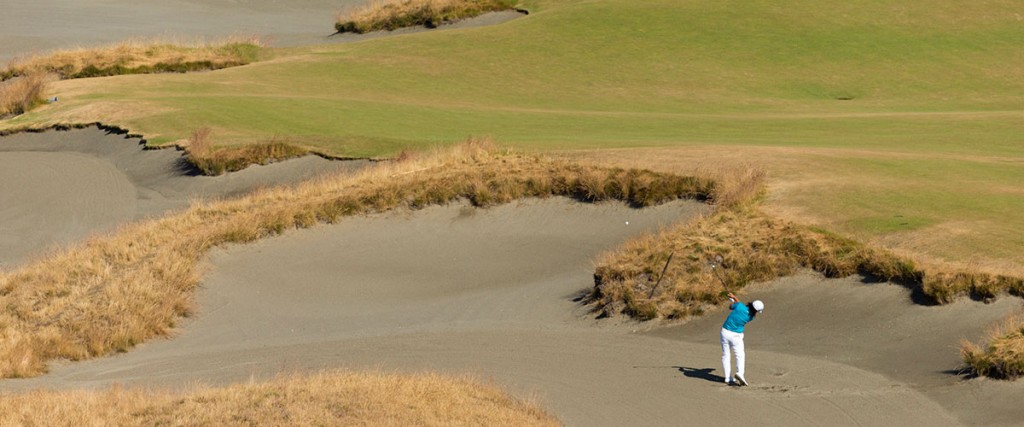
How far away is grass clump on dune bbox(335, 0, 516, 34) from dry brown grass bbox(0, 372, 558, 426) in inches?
1703

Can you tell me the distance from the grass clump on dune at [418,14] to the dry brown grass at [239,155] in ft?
91.3

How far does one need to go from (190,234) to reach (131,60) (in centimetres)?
2740

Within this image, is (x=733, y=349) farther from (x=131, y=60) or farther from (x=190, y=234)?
(x=131, y=60)

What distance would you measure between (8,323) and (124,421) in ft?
24.2

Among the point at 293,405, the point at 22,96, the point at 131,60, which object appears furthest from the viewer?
the point at 131,60

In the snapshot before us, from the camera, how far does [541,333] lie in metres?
19.8

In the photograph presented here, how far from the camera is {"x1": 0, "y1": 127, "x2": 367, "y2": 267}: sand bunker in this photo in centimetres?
2903

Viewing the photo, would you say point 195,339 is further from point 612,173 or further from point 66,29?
point 66,29

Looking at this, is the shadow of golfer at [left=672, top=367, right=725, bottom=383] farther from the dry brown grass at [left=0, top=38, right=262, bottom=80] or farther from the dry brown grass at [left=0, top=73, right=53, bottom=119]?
the dry brown grass at [left=0, top=38, right=262, bottom=80]

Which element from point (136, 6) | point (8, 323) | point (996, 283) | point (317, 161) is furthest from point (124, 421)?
point (136, 6)

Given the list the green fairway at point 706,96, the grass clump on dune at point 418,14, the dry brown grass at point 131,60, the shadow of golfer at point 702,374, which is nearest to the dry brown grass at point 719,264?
the green fairway at point 706,96

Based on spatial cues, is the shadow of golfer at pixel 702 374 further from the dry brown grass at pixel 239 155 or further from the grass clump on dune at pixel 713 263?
the dry brown grass at pixel 239 155

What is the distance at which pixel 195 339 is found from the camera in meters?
20.9

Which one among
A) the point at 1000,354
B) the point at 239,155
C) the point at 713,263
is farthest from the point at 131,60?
the point at 1000,354
